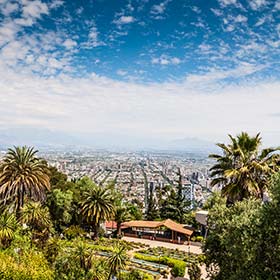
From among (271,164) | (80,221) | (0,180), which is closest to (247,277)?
(271,164)

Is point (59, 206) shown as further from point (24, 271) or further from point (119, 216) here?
point (24, 271)

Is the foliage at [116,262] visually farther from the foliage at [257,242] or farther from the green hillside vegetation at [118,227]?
the foliage at [257,242]

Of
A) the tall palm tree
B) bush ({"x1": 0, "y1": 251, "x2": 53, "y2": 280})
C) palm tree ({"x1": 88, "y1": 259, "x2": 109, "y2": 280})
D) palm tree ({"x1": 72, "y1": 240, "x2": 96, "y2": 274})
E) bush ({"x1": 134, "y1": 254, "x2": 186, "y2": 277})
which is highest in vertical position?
the tall palm tree

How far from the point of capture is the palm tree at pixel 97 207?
3047 centimetres

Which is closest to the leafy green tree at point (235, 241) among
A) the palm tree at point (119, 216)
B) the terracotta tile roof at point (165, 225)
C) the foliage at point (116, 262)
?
the foliage at point (116, 262)

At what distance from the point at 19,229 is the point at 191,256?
45.0ft

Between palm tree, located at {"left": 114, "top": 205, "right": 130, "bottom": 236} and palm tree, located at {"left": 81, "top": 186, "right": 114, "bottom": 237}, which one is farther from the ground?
palm tree, located at {"left": 81, "top": 186, "right": 114, "bottom": 237}

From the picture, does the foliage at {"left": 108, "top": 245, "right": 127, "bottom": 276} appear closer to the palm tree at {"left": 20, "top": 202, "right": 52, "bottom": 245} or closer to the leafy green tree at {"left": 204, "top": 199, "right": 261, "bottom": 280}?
the palm tree at {"left": 20, "top": 202, "right": 52, "bottom": 245}

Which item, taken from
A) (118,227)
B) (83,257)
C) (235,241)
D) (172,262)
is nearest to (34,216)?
(83,257)

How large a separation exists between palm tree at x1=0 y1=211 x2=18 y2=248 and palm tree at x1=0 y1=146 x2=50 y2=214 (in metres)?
2.29

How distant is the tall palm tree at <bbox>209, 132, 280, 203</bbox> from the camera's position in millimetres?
12875

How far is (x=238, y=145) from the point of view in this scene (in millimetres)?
13625

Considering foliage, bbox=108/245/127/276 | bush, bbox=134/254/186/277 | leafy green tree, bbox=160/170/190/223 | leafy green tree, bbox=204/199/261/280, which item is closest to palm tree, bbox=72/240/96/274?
foliage, bbox=108/245/127/276

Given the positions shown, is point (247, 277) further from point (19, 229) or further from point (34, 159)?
point (34, 159)
